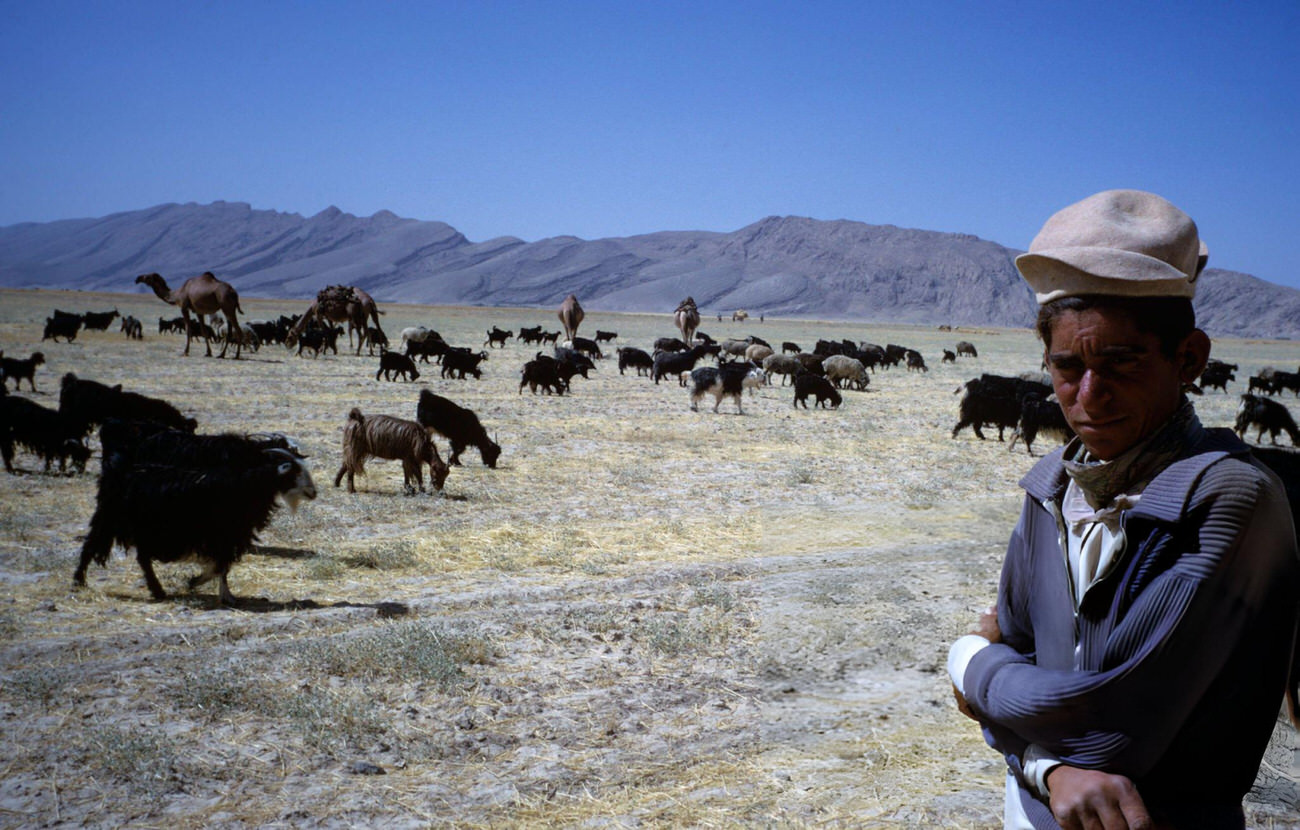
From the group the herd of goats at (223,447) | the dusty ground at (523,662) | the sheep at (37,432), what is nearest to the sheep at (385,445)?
the herd of goats at (223,447)

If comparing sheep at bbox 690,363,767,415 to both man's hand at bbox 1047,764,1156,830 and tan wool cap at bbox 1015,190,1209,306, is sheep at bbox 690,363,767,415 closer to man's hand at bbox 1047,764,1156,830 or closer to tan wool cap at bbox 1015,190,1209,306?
tan wool cap at bbox 1015,190,1209,306

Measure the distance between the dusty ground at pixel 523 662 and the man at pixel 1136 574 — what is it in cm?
287

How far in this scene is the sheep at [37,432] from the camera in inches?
448

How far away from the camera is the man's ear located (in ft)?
4.82

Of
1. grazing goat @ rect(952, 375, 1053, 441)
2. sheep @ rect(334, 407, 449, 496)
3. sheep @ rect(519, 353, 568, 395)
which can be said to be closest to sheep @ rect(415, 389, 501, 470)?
sheep @ rect(334, 407, 449, 496)

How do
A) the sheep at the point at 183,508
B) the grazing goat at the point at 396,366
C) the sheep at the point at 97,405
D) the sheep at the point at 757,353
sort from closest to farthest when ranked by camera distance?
the sheep at the point at 183,508 < the sheep at the point at 97,405 < the grazing goat at the point at 396,366 < the sheep at the point at 757,353

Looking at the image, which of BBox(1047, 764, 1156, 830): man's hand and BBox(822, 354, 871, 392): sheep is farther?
BBox(822, 354, 871, 392): sheep

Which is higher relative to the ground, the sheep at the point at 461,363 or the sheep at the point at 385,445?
the sheep at the point at 461,363

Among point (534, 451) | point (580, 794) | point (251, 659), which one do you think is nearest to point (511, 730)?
point (580, 794)

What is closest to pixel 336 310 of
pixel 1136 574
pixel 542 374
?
pixel 542 374

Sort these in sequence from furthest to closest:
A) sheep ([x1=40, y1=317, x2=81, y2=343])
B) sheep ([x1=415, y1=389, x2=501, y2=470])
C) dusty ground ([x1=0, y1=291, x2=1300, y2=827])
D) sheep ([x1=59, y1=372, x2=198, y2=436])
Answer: sheep ([x1=40, y1=317, x2=81, y2=343])
sheep ([x1=415, y1=389, x2=501, y2=470])
sheep ([x1=59, y1=372, x2=198, y2=436])
dusty ground ([x1=0, y1=291, x2=1300, y2=827])

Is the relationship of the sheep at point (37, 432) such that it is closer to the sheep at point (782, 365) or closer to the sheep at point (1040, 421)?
the sheep at point (1040, 421)

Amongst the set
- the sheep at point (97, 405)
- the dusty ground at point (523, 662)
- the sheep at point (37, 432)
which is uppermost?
the sheep at point (97, 405)

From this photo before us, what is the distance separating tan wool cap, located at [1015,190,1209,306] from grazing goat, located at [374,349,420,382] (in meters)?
25.0
